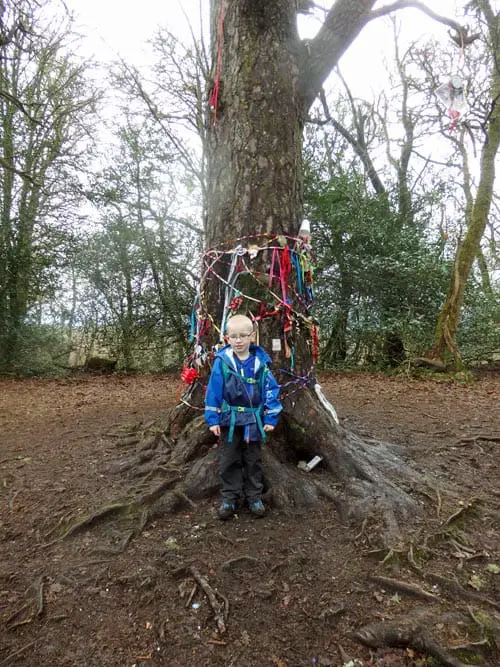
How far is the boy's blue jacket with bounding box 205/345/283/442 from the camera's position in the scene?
106 inches

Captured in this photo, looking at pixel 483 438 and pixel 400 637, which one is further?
pixel 483 438

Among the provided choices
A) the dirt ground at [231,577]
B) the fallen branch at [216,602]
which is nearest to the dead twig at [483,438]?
the dirt ground at [231,577]

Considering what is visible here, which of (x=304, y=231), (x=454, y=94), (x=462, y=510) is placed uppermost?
(x=454, y=94)

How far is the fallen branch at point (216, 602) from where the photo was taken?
1.82 metres

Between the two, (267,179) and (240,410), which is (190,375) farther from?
(267,179)

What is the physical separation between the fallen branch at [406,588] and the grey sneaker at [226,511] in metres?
→ 0.89

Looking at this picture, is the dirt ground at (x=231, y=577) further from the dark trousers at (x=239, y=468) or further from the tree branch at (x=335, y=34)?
the tree branch at (x=335, y=34)

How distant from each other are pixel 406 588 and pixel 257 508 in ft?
3.05

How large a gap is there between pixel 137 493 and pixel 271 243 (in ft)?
6.42

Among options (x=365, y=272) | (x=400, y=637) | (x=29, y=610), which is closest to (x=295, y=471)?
(x=400, y=637)

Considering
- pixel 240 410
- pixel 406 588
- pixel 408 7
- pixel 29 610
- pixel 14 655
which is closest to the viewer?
pixel 14 655

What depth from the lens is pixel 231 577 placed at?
2098 mm

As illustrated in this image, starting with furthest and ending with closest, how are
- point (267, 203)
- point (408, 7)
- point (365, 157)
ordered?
point (365, 157)
point (408, 7)
point (267, 203)

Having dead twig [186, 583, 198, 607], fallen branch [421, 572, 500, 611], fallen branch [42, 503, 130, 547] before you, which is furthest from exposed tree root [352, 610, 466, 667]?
fallen branch [42, 503, 130, 547]
